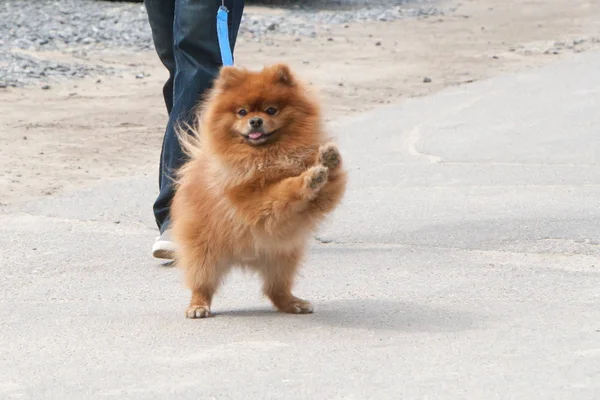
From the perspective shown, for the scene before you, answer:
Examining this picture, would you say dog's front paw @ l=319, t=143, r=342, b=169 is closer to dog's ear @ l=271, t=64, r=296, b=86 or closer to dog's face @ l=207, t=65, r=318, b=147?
dog's face @ l=207, t=65, r=318, b=147

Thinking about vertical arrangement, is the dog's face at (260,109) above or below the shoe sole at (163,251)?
above

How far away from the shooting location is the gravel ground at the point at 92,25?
12891 mm

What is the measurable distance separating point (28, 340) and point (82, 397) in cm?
84

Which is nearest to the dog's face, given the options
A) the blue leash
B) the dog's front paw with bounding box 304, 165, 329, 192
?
the dog's front paw with bounding box 304, 165, 329, 192

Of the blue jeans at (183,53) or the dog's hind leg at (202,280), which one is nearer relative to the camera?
the dog's hind leg at (202,280)

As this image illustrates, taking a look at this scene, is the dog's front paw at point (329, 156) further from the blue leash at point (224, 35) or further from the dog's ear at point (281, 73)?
the blue leash at point (224, 35)

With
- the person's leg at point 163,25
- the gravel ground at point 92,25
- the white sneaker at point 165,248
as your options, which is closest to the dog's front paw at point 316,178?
the white sneaker at point 165,248

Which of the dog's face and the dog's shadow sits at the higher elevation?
the dog's face

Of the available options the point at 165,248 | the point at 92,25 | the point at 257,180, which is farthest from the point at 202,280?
the point at 92,25

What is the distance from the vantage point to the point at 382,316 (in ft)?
15.6

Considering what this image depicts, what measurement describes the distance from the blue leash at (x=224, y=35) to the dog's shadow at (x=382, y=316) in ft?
4.17

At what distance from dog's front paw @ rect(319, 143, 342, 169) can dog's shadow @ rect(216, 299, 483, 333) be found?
0.68 m

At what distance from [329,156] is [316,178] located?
0.15m

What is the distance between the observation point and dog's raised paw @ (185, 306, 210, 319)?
4.80 m
